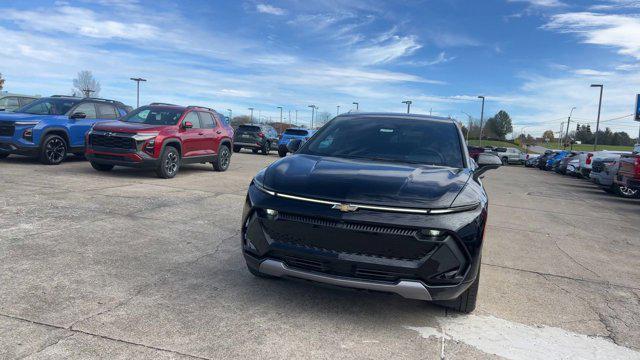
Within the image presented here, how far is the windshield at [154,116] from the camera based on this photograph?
34.9 feet

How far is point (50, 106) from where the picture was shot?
11.5 metres

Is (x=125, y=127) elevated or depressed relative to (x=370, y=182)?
elevated

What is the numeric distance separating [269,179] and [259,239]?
470 mm

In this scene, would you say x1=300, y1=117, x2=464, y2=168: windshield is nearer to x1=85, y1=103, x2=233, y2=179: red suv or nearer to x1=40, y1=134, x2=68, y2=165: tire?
x1=85, y1=103, x2=233, y2=179: red suv

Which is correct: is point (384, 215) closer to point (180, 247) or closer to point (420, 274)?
point (420, 274)

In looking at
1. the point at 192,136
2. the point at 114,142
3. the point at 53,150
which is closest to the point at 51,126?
the point at 53,150

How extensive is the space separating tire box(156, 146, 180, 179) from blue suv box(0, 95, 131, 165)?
9.06ft

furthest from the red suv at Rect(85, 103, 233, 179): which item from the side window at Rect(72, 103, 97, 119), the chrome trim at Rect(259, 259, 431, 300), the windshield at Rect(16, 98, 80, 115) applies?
the chrome trim at Rect(259, 259, 431, 300)

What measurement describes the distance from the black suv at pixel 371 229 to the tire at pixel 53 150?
31.0 ft

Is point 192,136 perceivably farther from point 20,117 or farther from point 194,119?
point 20,117

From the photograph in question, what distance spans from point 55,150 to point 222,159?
4088 mm

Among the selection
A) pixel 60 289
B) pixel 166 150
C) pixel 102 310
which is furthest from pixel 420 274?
pixel 166 150

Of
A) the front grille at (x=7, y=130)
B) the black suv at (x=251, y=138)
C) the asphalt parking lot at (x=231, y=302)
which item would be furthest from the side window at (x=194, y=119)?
the black suv at (x=251, y=138)

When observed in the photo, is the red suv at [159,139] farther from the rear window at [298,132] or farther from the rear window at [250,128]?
the rear window at [298,132]
